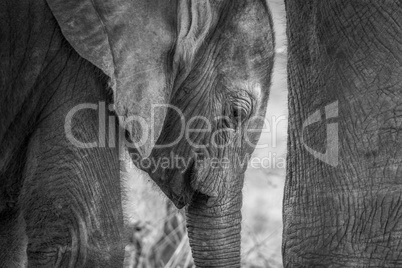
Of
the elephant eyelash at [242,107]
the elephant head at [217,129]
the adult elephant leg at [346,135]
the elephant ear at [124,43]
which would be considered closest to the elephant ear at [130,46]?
the elephant ear at [124,43]

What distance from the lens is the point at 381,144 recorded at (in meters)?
2.87

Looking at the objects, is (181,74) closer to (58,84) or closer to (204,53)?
(204,53)

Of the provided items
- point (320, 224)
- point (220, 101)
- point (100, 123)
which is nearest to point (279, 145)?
point (220, 101)

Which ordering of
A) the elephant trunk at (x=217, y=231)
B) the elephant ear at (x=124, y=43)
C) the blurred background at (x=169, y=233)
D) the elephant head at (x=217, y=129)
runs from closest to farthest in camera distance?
the elephant ear at (x=124, y=43)
the elephant head at (x=217, y=129)
the elephant trunk at (x=217, y=231)
the blurred background at (x=169, y=233)

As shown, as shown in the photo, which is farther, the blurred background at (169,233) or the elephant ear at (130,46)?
the blurred background at (169,233)

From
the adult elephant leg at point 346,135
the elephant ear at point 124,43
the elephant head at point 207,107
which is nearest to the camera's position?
the adult elephant leg at point 346,135

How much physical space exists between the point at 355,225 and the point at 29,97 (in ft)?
5.19

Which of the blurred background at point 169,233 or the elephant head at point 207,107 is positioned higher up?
the elephant head at point 207,107

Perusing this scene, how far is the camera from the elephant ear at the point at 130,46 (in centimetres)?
382

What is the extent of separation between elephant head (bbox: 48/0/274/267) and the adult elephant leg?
0.88 meters

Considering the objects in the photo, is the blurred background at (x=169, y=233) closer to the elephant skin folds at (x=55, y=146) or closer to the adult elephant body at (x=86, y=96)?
the adult elephant body at (x=86, y=96)

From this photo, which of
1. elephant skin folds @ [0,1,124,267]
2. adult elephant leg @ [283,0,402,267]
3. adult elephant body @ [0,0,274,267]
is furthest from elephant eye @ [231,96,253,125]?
adult elephant leg @ [283,0,402,267]

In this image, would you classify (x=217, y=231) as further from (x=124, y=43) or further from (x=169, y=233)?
(x=169, y=233)

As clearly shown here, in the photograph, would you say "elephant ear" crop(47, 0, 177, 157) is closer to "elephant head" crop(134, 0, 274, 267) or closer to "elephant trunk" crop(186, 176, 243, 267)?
→ "elephant head" crop(134, 0, 274, 267)
